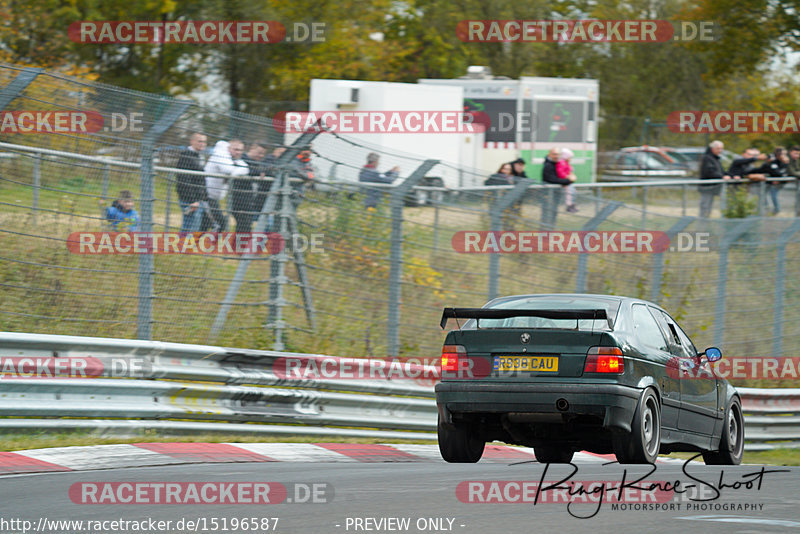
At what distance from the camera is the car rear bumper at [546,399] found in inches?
348

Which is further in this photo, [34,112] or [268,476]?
[34,112]

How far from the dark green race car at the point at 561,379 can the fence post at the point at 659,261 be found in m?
7.06

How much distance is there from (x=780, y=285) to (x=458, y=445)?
10.1 meters

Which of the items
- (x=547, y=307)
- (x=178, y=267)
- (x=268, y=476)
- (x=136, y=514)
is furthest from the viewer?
(x=178, y=267)

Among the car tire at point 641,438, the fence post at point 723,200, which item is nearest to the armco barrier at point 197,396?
the car tire at point 641,438

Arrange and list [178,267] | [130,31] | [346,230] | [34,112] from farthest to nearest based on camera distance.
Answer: [130,31], [346,230], [178,267], [34,112]

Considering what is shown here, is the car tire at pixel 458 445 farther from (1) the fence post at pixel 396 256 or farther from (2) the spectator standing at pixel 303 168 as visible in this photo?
(2) the spectator standing at pixel 303 168

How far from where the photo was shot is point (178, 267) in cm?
1201

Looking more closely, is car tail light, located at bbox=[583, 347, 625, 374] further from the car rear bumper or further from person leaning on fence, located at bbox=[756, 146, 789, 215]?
person leaning on fence, located at bbox=[756, 146, 789, 215]

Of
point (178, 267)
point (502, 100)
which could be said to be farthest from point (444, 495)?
point (502, 100)

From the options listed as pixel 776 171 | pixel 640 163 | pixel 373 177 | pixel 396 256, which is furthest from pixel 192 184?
pixel 640 163

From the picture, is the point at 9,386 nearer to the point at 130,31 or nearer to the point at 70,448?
the point at 70,448

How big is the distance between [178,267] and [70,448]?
268cm

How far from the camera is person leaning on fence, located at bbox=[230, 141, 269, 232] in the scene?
1247 centimetres
